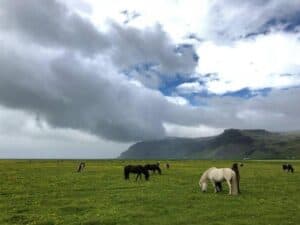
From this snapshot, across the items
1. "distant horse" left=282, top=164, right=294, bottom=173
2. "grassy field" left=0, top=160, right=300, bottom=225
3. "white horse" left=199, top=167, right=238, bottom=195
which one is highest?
"distant horse" left=282, top=164, right=294, bottom=173

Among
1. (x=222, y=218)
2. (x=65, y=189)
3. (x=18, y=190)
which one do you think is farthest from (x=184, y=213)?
(x=18, y=190)

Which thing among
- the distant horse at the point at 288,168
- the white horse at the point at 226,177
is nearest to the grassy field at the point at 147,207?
the white horse at the point at 226,177

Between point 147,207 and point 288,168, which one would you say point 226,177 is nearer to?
point 147,207

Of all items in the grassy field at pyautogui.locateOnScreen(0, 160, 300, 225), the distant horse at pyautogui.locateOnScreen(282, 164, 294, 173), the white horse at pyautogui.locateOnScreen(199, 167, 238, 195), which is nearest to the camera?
the grassy field at pyautogui.locateOnScreen(0, 160, 300, 225)

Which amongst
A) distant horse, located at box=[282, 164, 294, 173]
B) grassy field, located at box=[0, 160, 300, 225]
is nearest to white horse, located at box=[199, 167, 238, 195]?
grassy field, located at box=[0, 160, 300, 225]

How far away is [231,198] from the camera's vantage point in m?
30.1

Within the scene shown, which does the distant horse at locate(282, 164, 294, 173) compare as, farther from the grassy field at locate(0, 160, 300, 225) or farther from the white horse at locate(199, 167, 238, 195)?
the white horse at locate(199, 167, 238, 195)

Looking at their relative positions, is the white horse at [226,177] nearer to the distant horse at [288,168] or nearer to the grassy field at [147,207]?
the grassy field at [147,207]

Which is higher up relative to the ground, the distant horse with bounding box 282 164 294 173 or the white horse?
the distant horse with bounding box 282 164 294 173

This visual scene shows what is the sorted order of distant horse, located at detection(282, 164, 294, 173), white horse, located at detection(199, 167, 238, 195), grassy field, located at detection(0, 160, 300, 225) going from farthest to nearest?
distant horse, located at detection(282, 164, 294, 173) → white horse, located at detection(199, 167, 238, 195) → grassy field, located at detection(0, 160, 300, 225)

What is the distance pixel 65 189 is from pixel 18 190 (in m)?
4.48

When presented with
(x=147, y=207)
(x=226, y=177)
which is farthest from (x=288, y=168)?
(x=147, y=207)

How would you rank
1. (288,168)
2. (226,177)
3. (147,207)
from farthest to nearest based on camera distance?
(288,168), (226,177), (147,207)

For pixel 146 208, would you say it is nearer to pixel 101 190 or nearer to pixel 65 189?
pixel 101 190
